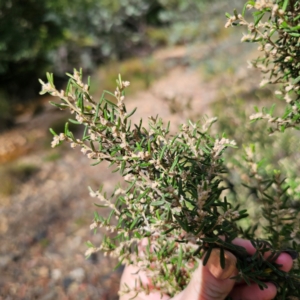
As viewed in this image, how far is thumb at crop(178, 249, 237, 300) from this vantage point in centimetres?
117

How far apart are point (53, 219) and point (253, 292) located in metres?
4.08

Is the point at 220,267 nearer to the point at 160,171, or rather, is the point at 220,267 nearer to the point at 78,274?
the point at 160,171

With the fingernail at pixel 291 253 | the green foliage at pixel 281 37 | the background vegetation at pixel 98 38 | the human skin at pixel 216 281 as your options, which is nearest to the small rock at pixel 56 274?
the human skin at pixel 216 281

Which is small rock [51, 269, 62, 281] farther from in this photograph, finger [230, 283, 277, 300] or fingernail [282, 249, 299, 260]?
fingernail [282, 249, 299, 260]

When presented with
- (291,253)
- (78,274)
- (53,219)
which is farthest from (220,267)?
(53,219)

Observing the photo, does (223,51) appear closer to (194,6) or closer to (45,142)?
(194,6)

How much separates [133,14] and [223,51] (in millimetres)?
5492

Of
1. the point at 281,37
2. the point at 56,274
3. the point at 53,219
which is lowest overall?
the point at 281,37

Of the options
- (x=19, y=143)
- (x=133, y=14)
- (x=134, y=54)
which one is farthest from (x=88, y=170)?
(x=133, y=14)

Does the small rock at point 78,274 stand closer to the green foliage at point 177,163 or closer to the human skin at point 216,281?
the human skin at point 216,281

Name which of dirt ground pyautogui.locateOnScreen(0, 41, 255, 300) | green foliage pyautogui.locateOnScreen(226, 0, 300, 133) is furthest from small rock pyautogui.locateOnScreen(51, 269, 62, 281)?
green foliage pyautogui.locateOnScreen(226, 0, 300, 133)

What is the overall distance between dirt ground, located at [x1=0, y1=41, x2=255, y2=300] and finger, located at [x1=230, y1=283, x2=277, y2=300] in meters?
1.35

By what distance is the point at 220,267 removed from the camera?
3.85 ft

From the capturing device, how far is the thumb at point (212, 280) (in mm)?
1168
